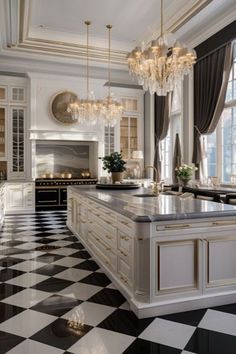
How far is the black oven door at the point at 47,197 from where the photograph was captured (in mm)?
8016

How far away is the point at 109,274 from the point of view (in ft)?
10.9

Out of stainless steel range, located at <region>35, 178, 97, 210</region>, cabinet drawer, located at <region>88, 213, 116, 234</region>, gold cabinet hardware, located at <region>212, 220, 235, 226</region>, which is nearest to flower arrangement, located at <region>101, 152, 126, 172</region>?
cabinet drawer, located at <region>88, 213, 116, 234</region>

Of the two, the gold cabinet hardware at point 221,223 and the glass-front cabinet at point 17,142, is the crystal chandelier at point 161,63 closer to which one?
the gold cabinet hardware at point 221,223

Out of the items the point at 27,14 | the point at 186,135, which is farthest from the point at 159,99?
the point at 27,14

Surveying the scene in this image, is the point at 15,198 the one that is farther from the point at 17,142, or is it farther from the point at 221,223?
the point at 221,223

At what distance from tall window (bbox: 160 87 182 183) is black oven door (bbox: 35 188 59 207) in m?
2.96

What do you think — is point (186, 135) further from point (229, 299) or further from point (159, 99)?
point (229, 299)

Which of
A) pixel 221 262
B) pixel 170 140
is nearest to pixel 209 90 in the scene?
pixel 170 140

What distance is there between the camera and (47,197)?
26.4 ft

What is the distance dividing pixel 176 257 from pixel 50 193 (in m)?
5.94

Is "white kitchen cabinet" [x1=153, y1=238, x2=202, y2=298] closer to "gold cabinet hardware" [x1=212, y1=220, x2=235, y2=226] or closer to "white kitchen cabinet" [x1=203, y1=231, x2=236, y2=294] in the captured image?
"white kitchen cabinet" [x1=203, y1=231, x2=236, y2=294]

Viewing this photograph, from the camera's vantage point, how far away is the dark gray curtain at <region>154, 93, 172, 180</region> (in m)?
7.88

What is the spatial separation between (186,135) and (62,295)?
4.90 m

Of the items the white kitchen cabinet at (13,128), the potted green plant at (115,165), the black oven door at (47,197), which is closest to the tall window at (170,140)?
the potted green plant at (115,165)
